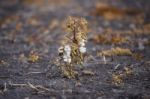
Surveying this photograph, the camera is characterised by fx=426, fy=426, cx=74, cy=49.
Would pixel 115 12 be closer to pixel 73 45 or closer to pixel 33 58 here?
pixel 33 58

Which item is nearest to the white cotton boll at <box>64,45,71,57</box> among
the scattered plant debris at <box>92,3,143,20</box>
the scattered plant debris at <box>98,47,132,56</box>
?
the scattered plant debris at <box>98,47,132,56</box>

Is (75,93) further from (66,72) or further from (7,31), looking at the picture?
(7,31)

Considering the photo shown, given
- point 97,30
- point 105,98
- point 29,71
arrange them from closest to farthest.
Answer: point 105,98 → point 29,71 → point 97,30

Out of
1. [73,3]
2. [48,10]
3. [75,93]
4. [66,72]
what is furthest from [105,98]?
[73,3]

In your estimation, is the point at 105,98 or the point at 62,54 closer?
the point at 105,98

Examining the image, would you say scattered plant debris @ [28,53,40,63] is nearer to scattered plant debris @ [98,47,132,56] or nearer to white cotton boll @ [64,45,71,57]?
scattered plant debris @ [98,47,132,56]

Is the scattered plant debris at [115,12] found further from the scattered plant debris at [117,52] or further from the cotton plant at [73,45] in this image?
the cotton plant at [73,45]

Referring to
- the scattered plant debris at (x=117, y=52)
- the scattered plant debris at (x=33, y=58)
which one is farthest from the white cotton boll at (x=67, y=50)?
the scattered plant debris at (x=117, y=52)
